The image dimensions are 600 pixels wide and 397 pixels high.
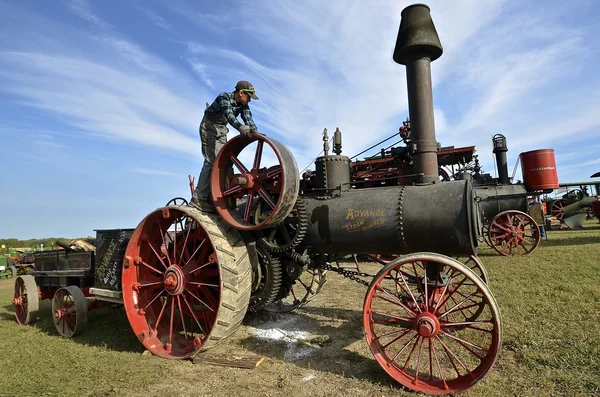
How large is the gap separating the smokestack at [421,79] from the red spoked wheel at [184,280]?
233 cm

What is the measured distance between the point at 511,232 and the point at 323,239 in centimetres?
901

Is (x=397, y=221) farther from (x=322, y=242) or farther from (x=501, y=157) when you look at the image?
(x=501, y=157)

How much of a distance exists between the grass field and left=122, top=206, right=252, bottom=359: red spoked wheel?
12.2 inches

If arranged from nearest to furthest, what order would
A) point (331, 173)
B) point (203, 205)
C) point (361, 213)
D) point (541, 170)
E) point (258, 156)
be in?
point (361, 213) < point (258, 156) < point (331, 173) < point (203, 205) < point (541, 170)

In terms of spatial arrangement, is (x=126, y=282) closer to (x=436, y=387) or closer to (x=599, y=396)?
(x=436, y=387)

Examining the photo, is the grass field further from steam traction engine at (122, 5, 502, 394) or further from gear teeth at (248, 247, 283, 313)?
gear teeth at (248, 247, 283, 313)

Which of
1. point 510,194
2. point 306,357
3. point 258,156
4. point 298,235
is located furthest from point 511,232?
point 258,156

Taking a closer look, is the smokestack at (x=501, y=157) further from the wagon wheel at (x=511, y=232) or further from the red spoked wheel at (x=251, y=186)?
the red spoked wheel at (x=251, y=186)

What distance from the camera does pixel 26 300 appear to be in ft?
20.8

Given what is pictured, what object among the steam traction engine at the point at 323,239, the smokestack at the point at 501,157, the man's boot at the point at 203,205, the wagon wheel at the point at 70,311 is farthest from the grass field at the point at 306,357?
the smokestack at the point at 501,157

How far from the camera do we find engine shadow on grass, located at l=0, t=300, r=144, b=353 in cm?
486

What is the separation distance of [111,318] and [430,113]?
19.5 feet

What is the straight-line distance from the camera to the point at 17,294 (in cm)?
662

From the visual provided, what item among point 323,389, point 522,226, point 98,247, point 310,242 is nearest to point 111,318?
point 98,247
